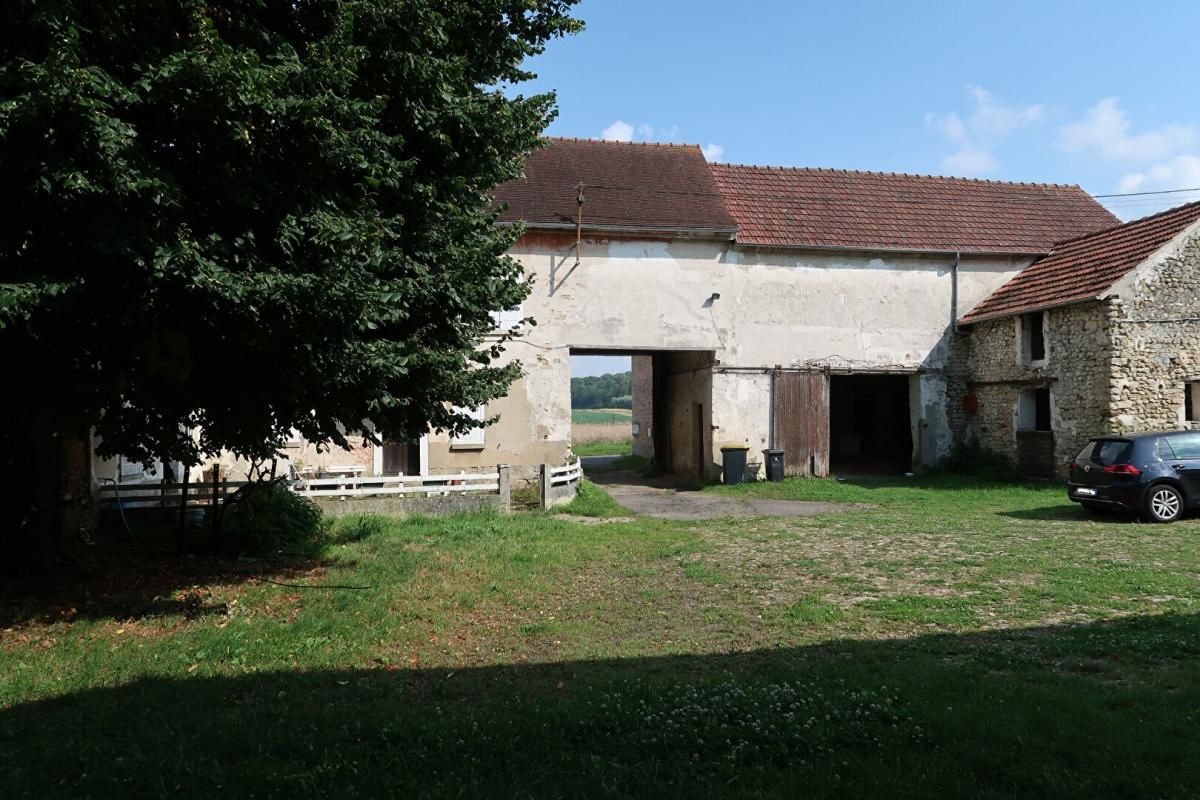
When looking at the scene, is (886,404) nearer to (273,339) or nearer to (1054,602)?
(1054,602)

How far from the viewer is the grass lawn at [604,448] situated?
3657 cm

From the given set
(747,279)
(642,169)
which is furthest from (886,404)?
(642,169)

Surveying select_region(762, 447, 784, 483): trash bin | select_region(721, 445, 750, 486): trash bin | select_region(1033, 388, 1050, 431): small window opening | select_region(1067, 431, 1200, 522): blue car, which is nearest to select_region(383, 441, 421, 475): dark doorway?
select_region(721, 445, 750, 486): trash bin

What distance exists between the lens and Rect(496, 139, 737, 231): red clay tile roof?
18109 millimetres

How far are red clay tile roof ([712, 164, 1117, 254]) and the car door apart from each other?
8.65 meters

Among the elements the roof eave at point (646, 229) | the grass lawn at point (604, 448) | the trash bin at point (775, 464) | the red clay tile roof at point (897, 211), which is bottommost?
the grass lawn at point (604, 448)

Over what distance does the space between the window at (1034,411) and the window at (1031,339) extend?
0.75 metres

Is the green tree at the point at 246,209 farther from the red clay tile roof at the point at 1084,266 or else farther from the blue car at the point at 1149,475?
the red clay tile roof at the point at 1084,266

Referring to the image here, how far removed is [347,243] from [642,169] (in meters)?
14.8

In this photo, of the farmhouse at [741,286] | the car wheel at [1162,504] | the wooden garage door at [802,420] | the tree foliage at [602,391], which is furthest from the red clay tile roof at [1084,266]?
the tree foliage at [602,391]

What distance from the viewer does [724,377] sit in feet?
62.2

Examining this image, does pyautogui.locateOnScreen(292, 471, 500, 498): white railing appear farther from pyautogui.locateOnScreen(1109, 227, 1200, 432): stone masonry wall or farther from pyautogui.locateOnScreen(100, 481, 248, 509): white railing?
pyautogui.locateOnScreen(1109, 227, 1200, 432): stone masonry wall

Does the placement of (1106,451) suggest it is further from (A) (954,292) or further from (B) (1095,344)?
(A) (954,292)

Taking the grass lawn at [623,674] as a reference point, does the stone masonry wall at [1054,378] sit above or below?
above
